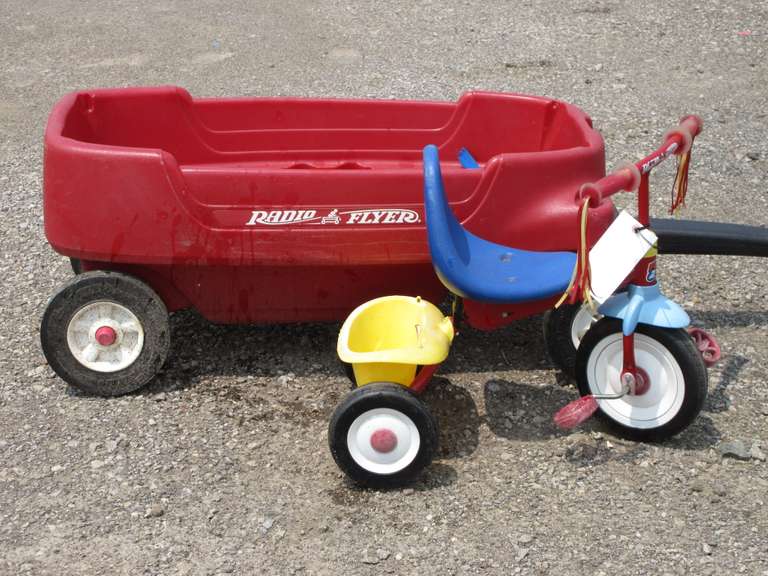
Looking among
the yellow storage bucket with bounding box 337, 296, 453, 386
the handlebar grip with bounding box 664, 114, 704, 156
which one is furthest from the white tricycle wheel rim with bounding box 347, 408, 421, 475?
the handlebar grip with bounding box 664, 114, 704, 156

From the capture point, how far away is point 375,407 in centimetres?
268

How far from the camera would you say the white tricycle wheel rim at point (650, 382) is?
111 inches

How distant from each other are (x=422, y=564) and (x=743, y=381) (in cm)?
136

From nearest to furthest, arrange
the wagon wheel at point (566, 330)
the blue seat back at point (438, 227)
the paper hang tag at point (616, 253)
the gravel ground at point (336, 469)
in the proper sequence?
the gravel ground at point (336, 469) < the paper hang tag at point (616, 253) < the blue seat back at point (438, 227) < the wagon wheel at point (566, 330)

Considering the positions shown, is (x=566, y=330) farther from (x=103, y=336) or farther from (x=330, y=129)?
(x=103, y=336)

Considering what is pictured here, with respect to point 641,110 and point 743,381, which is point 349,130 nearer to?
point 743,381

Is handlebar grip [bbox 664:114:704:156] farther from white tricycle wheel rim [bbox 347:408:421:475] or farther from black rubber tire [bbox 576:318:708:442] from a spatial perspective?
white tricycle wheel rim [bbox 347:408:421:475]

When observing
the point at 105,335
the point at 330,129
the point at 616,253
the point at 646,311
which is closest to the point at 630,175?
the point at 616,253

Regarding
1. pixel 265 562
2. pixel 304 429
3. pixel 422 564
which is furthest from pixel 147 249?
pixel 422 564

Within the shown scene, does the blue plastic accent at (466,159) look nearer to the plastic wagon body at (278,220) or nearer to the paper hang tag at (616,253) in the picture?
the plastic wagon body at (278,220)

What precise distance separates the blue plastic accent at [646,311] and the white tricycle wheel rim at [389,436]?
2.13 ft

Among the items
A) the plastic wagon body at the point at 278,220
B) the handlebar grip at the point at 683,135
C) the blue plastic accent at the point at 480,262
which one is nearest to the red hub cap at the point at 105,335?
the plastic wagon body at the point at 278,220

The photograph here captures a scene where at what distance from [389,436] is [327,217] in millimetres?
670

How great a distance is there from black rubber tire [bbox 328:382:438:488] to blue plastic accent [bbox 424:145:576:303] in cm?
37
